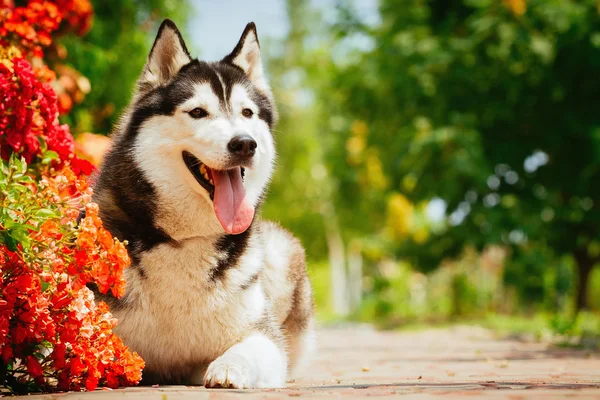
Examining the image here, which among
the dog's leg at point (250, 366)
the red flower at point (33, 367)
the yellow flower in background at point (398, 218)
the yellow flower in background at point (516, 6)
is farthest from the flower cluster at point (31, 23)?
the yellow flower in background at point (398, 218)

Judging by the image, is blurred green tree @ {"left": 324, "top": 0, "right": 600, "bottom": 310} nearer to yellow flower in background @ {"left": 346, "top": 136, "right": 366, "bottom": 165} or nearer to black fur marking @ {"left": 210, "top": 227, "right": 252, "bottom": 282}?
yellow flower in background @ {"left": 346, "top": 136, "right": 366, "bottom": 165}

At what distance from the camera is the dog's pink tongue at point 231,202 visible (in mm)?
3965

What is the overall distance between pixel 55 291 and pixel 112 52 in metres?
7.52

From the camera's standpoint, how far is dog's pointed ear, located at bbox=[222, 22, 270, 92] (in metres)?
4.55

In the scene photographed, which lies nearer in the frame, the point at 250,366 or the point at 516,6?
the point at 250,366

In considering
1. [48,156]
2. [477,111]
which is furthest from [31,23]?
[477,111]

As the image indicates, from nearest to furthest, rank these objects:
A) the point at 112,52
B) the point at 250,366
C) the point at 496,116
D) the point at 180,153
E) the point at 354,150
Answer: the point at 250,366 → the point at 180,153 → the point at 112,52 → the point at 496,116 → the point at 354,150

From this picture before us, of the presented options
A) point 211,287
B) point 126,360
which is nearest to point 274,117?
point 211,287

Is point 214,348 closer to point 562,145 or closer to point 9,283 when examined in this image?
point 9,283

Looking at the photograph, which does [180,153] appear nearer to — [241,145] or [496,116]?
[241,145]

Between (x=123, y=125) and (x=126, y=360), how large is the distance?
1.47m

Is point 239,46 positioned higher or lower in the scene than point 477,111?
lower

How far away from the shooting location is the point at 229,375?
11.4ft

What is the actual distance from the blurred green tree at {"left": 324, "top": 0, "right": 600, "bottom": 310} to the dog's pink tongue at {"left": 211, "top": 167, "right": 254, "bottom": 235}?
7579 mm
